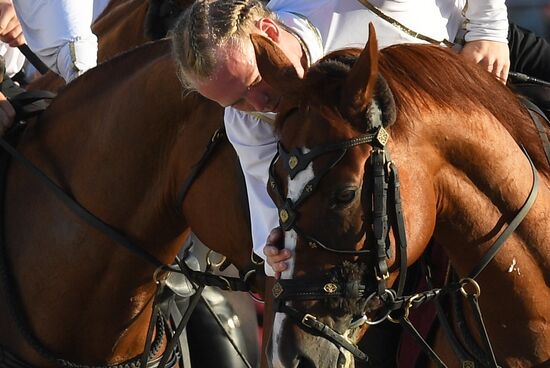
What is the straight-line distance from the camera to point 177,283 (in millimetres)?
3705

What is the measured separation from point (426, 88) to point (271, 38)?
1.40 feet

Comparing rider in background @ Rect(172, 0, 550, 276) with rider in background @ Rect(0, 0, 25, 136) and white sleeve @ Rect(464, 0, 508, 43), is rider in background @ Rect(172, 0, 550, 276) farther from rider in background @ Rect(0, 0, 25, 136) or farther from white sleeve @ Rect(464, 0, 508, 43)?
rider in background @ Rect(0, 0, 25, 136)

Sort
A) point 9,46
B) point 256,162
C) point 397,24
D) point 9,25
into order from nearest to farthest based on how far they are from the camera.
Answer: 1. point 256,162
2. point 397,24
3. point 9,25
4. point 9,46

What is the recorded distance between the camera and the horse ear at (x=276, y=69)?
2.59 meters

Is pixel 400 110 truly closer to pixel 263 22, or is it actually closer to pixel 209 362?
pixel 263 22

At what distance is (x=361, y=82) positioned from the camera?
8.02ft

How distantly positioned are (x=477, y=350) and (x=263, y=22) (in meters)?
1.04

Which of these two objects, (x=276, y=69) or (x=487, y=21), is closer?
(x=276, y=69)

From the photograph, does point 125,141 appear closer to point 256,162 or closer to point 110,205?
point 110,205

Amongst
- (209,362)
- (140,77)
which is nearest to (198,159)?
Result: (140,77)

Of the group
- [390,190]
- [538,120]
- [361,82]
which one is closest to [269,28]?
[361,82]

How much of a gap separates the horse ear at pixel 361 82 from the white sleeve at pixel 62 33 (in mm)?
1467

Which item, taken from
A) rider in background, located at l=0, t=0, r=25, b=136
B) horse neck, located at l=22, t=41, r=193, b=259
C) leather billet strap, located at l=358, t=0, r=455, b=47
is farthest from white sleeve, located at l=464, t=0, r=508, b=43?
rider in background, located at l=0, t=0, r=25, b=136

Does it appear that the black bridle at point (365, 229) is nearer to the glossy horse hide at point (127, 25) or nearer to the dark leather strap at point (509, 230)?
the dark leather strap at point (509, 230)
